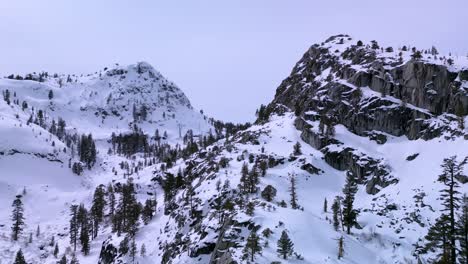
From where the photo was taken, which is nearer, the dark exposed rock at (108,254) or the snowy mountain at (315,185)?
the snowy mountain at (315,185)

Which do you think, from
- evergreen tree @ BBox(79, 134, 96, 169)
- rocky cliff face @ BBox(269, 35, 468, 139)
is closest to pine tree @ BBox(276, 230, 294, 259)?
rocky cliff face @ BBox(269, 35, 468, 139)

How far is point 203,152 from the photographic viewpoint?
128m

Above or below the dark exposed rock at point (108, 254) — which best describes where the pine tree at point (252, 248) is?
above

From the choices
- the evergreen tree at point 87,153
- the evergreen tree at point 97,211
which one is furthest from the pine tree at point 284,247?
the evergreen tree at point 87,153

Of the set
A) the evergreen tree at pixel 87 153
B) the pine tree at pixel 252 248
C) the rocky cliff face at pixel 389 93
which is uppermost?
the rocky cliff face at pixel 389 93

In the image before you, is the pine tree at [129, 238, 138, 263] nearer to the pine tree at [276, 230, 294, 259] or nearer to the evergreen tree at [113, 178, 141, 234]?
the evergreen tree at [113, 178, 141, 234]

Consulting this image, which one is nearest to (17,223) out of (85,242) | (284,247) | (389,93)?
(85,242)

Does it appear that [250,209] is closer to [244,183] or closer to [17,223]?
[244,183]

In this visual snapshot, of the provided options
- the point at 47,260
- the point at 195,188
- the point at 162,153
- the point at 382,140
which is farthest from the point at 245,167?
the point at 162,153

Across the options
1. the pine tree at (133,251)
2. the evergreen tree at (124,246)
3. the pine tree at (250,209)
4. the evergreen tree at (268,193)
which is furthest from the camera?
the evergreen tree at (124,246)

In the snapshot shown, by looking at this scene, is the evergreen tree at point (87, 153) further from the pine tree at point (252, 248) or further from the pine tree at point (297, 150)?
the pine tree at point (252, 248)

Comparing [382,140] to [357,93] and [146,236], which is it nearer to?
[357,93]

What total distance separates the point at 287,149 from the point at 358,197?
22.3 m

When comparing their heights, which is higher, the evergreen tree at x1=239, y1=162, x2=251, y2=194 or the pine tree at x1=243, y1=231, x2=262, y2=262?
the pine tree at x1=243, y1=231, x2=262, y2=262
